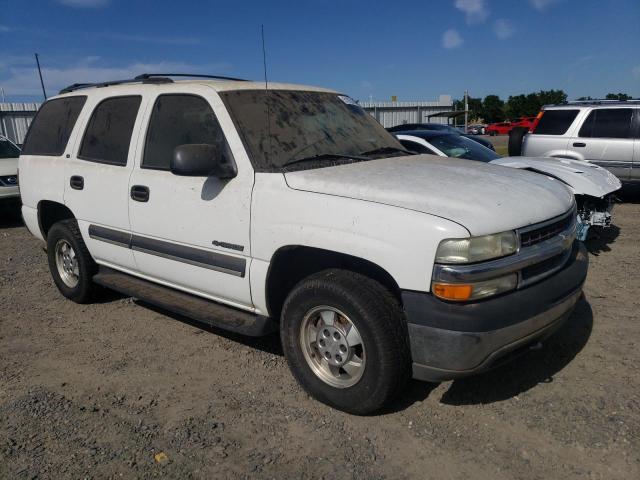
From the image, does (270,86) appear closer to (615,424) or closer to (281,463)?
(281,463)

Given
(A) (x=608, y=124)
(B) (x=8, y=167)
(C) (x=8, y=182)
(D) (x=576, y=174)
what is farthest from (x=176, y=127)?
(A) (x=608, y=124)

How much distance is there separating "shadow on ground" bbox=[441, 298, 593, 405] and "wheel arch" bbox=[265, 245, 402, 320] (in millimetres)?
897

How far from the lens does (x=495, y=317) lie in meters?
2.64

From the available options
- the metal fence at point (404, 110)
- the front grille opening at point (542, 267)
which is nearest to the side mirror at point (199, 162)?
the front grille opening at point (542, 267)

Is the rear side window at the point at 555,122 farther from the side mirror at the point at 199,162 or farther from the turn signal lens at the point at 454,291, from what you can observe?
the turn signal lens at the point at 454,291

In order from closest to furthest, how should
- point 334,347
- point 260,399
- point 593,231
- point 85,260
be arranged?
point 334,347
point 260,399
point 85,260
point 593,231

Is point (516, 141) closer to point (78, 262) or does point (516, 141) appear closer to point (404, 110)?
Result: point (78, 262)

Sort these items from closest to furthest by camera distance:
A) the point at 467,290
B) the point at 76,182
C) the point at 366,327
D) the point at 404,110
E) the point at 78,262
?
the point at 467,290 → the point at 366,327 → the point at 76,182 → the point at 78,262 → the point at 404,110

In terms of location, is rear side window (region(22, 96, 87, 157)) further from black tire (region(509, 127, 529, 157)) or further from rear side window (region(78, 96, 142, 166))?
black tire (region(509, 127, 529, 157))

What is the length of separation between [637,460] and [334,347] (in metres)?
1.63

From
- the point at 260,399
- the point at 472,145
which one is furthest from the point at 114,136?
the point at 472,145

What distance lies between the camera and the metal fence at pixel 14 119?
2031cm

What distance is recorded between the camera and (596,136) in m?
9.31

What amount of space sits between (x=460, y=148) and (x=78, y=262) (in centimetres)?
507
